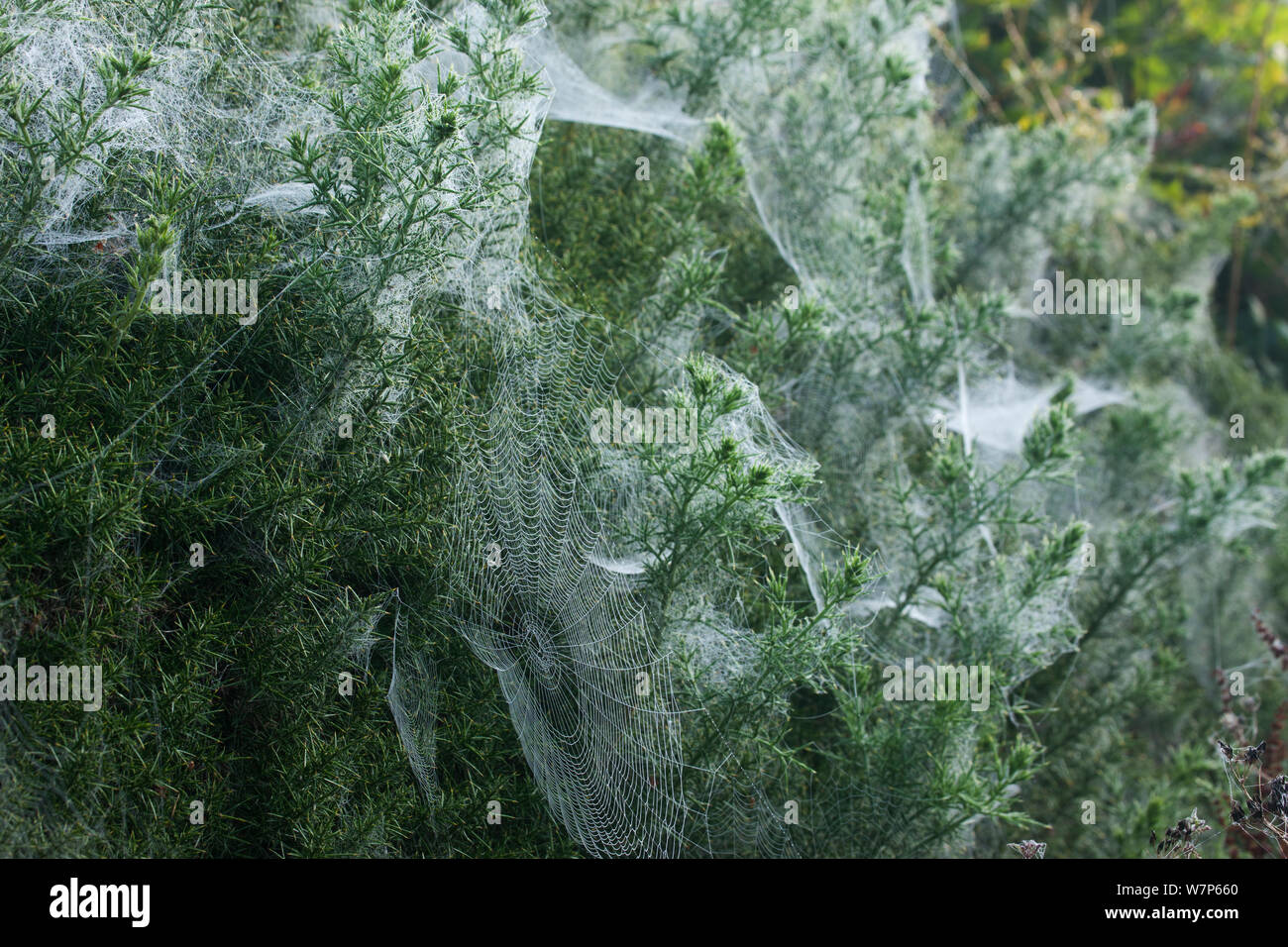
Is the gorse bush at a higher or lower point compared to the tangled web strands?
lower

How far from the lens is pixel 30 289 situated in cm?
268

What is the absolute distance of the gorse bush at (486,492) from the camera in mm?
2561

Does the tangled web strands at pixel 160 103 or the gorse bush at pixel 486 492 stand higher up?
the tangled web strands at pixel 160 103

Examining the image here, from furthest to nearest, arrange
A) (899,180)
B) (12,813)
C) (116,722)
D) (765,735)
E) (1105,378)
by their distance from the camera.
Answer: (1105,378)
(899,180)
(765,735)
(116,722)
(12,813)

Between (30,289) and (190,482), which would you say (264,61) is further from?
(190,482)

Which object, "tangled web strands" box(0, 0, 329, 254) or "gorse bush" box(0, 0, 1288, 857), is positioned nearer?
"gorse bush" box(0, 0, 1288, 857)

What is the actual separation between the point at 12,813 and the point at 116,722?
0.26 m

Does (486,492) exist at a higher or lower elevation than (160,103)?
lower

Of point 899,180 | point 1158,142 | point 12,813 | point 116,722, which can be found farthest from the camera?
point 1158,142

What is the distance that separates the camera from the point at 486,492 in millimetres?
3061

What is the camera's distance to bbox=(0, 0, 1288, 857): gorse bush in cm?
256

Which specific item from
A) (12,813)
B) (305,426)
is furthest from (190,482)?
(12,813)

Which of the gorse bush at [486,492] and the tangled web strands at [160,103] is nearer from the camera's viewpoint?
the gorse bush at [486,492]

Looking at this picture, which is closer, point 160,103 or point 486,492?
point 160,103
